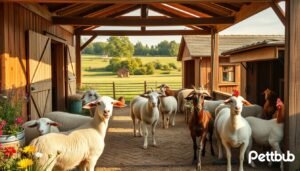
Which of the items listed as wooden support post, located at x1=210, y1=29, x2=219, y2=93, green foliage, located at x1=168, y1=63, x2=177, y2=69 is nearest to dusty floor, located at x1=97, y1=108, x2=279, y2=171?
wooden support post, located at x1=210, y1=29, x2=219, y2=93

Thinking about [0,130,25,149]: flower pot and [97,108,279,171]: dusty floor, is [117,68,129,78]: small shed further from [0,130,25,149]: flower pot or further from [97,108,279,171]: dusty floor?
[0,130,25,149]: flower pot

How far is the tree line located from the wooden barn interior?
1660 inches

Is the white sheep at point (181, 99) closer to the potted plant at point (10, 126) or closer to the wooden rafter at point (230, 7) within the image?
the wooden rafter at point (230, 7)

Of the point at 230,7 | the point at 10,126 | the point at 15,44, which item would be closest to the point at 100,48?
the point at 230,7

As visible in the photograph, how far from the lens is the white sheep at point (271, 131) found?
657cm

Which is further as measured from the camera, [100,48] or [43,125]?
[100,48]

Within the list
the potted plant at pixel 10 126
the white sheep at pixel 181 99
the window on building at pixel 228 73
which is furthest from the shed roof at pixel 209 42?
the potted plant at pixel 10 126

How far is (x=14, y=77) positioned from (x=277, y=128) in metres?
5.76

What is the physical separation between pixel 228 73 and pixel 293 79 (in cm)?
1333

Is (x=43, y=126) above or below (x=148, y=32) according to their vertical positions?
below

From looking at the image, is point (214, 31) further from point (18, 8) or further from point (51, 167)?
point (51, 167)

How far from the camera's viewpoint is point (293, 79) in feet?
20.5

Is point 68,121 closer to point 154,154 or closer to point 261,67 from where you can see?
point 154,154

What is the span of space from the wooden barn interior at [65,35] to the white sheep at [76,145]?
2256 mm
